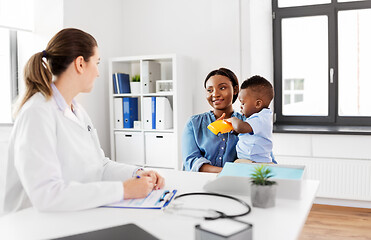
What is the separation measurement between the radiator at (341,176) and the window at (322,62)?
2.09ft

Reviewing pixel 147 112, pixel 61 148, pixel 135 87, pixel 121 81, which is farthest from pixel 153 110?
pixel 61 148

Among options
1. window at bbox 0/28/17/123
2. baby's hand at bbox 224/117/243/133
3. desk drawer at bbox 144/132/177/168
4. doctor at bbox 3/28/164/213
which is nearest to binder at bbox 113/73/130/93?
desk drawer at bbox 144/132/177/168

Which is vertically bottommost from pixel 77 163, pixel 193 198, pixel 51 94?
pixel 193 198

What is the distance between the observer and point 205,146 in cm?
212

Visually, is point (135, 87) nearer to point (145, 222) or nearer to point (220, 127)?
point (220, 127)

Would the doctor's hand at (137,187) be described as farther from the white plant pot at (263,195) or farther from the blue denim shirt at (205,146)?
the blue denim shirt at (205,146)

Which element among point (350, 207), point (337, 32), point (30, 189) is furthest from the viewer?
point (337, 32)

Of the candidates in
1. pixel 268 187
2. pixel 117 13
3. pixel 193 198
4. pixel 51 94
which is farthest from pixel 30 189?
pixel 117 13

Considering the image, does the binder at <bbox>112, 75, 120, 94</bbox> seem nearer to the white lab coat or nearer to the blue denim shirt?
the blue denim shirt

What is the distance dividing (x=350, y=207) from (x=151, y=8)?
2940 mm

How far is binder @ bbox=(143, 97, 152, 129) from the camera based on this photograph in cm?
393

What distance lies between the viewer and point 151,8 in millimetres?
4363

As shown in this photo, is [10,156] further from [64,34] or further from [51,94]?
[64,34]

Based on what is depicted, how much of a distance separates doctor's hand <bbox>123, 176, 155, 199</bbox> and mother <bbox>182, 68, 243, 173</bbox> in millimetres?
714
